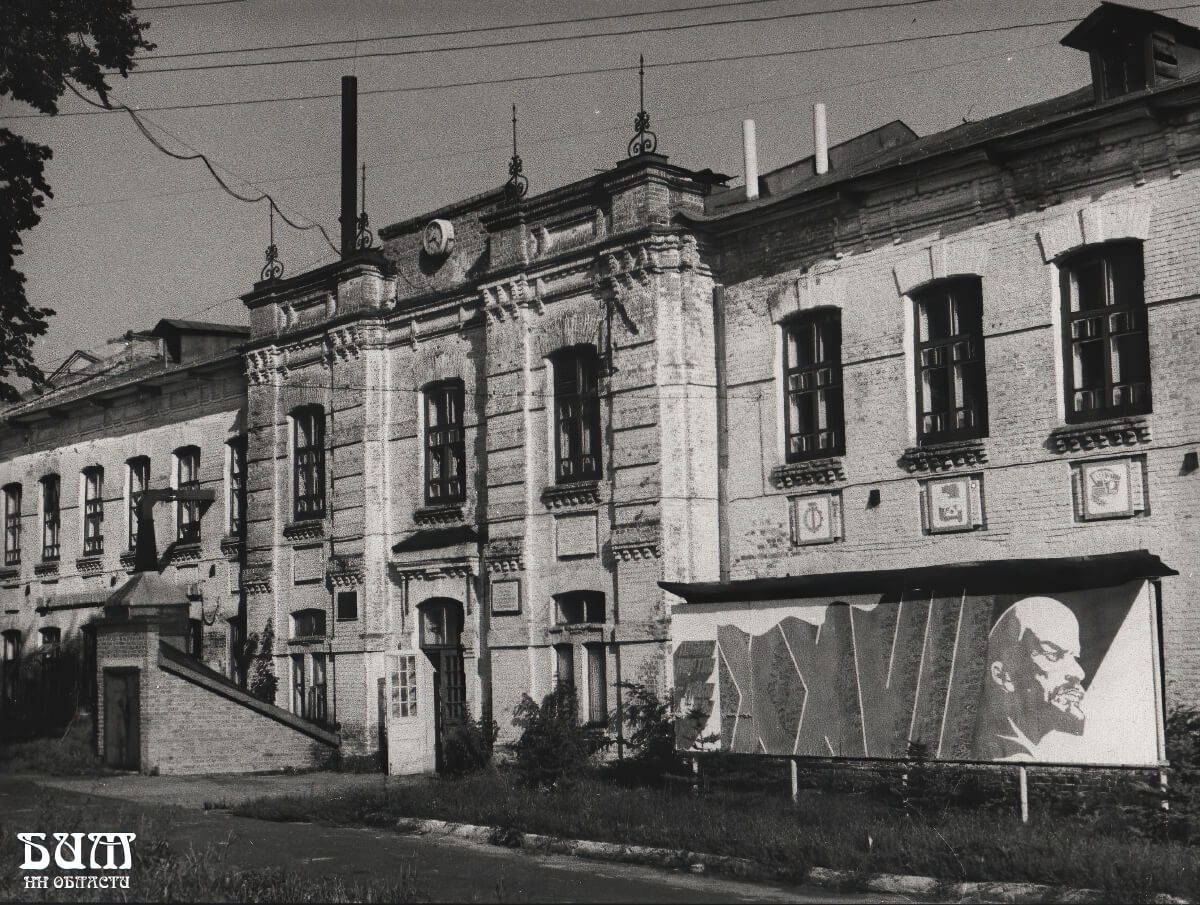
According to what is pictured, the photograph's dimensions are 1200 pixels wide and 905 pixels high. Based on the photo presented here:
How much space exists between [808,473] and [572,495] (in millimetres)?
3669

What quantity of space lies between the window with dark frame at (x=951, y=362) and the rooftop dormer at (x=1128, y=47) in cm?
264

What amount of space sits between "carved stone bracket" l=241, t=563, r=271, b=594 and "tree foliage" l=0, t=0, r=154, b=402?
6.51 metres

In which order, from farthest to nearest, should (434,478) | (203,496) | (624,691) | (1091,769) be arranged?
1. (203,496)
2. (434,478)
3. (624,691)
4. (1091,769)

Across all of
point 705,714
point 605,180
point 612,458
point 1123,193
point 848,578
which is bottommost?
point 705,714

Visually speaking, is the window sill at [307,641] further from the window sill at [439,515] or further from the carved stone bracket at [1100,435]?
the carved stone bracket at [1100,435]

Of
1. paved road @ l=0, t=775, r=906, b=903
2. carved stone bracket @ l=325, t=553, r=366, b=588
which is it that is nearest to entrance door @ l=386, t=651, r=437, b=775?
carved stone bracket @ l=325, t=553, r=366, b=588

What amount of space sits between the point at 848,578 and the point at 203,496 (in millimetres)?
15732

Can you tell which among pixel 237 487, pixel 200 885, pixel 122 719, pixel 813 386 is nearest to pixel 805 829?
pixel 200 885

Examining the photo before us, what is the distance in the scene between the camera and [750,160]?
63.6 feet

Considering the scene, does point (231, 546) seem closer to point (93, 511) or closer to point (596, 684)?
point (93, 511)

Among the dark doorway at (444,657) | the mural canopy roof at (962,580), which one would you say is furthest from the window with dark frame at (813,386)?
the dark doorway at (444,657)

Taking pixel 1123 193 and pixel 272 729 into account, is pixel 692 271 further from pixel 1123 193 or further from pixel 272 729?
pixel 272 729

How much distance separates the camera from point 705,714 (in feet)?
54.2

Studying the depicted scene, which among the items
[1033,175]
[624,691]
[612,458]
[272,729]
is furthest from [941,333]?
[272,729]
